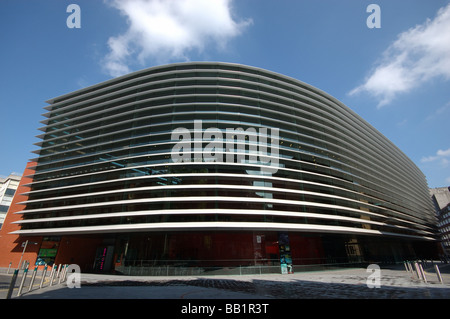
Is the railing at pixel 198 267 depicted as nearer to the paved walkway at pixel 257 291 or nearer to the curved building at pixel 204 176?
the curved building at pixel 204 176

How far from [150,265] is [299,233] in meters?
17.9

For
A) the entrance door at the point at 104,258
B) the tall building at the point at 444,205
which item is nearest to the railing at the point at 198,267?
the entrance door at the point at 104,258

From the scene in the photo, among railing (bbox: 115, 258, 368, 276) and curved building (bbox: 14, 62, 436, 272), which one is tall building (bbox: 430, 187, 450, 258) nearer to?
curved building (bbox: 14, 62, 436, 272)

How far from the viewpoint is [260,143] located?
25391 millimetres

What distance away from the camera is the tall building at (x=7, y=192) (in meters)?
49.5

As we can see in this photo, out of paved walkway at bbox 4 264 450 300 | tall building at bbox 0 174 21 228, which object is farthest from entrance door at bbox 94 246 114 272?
tall building at bbox 0 174 21 228

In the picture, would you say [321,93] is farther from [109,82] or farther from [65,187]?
[65,187]

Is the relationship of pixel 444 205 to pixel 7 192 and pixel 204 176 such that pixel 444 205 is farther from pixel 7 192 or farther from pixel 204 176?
pixel 7 192

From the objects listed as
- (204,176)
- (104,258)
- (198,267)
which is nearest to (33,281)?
(198,267)

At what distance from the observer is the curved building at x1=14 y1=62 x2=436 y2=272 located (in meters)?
21.9

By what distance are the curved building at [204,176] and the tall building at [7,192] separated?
31.1m

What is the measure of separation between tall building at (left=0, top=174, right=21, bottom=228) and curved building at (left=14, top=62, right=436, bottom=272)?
102 ft

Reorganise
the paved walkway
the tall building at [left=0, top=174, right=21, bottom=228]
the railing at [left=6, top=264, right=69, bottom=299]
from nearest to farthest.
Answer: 1. the railing at [left=6, top=264, right=69, bottom=299]
2. the paved walkway
3. the tall building at [left=0, top=174, right=21, bottom=228]
